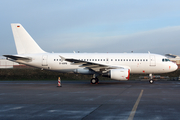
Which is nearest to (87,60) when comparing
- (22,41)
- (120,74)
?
(120,74)

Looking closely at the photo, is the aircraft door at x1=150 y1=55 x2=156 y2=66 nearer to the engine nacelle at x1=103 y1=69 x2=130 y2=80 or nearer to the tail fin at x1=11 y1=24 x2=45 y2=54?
the engine nacelle at x1=103 y1=69 x2=130 y2=80

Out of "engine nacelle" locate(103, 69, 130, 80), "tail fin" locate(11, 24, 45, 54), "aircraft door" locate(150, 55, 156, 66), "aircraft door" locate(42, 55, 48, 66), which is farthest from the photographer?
"tail fin" locate(11, 24, 45, 54)

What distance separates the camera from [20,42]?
1075 inches

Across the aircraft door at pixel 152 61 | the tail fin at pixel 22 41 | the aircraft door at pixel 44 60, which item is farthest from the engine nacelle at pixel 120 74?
the tail fin at pixel 22 41

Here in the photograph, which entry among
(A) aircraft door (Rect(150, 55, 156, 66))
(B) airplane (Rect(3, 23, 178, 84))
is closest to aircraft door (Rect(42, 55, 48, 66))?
(B) airplane (Rect(3, 23, 178, 84))

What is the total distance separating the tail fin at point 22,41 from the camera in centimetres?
2720

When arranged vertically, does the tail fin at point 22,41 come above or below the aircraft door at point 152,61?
above

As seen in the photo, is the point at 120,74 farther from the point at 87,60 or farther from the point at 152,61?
the point at 152,61

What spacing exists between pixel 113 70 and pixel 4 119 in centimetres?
1707

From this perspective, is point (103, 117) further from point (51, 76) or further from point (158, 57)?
point (51, 76)

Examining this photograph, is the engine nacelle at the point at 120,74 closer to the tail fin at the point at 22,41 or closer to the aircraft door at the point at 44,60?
the aircraft door at the point at 44,60

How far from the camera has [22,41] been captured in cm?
2727

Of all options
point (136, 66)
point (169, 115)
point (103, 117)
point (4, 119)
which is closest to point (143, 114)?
point (169, 115)

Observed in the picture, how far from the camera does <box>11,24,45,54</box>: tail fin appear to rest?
27.2 m
